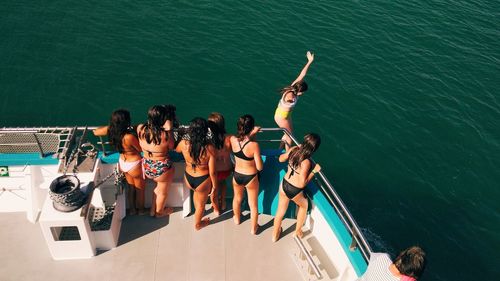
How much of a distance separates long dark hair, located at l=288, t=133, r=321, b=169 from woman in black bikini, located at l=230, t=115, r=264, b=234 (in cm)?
53

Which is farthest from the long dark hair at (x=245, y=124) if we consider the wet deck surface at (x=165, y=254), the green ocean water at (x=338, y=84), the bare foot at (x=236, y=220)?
the green ocean water at (x=338, y=84)

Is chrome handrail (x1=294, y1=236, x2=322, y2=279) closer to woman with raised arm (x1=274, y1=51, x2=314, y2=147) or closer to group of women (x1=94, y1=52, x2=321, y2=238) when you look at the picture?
group of women (x1=94, y1=52, x2=321, y2=238)

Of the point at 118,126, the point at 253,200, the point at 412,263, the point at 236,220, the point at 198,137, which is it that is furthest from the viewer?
the point at 236,220

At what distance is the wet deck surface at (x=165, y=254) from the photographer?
6180 millimetres

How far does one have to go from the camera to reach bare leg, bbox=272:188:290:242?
21.1ft

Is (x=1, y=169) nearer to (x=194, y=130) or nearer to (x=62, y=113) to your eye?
(x=194, y=130)

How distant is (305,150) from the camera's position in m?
5.74

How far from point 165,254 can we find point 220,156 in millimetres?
1826

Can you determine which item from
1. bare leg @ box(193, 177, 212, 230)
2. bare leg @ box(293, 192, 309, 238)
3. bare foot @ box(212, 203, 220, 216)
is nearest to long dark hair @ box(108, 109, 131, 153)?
bare leg @ box(193, 177, 212, 230)

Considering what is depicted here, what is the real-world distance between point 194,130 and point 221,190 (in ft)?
6.00

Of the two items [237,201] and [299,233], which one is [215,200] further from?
[299,233]

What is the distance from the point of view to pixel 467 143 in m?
13.8

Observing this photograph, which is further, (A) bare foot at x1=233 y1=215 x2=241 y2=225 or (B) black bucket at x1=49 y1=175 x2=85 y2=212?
(A) bare foot at x1=233 y1=215 x2=241 y2=225

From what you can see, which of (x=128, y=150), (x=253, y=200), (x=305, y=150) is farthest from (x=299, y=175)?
(x=128, y=150)
